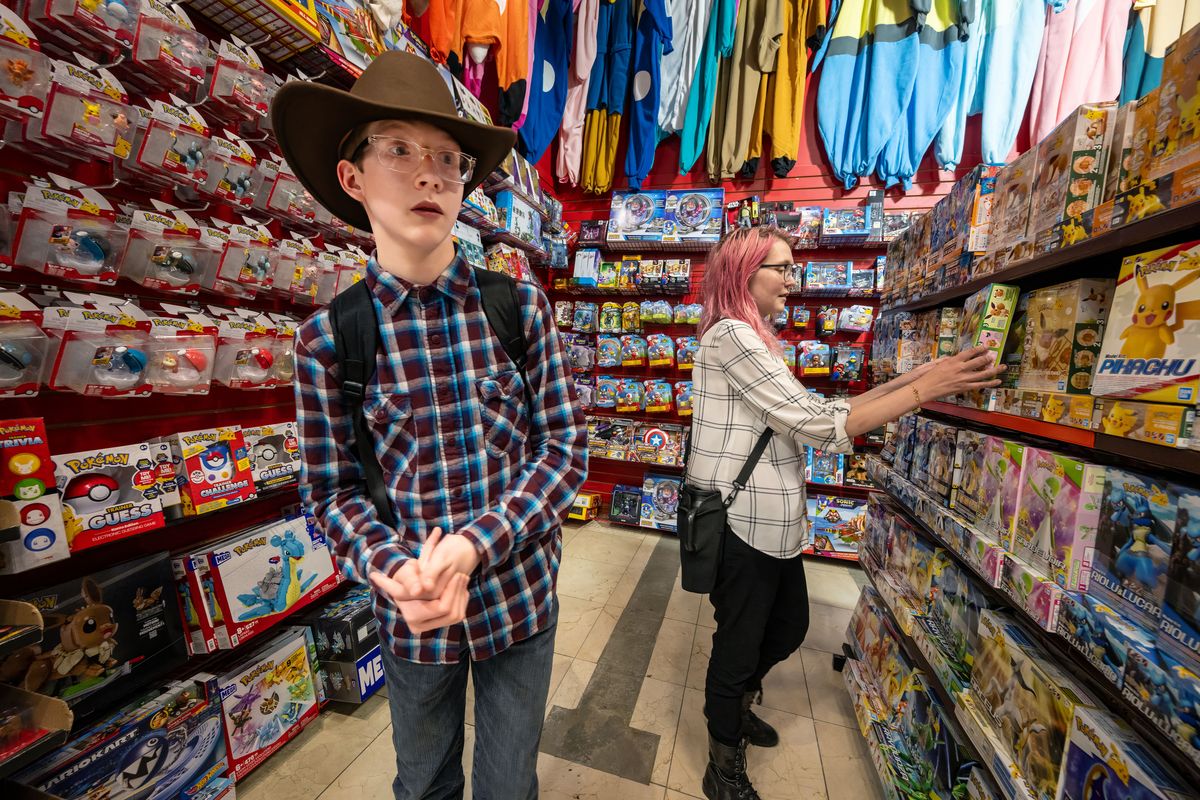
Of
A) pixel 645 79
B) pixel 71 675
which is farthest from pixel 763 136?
pixel 71 675

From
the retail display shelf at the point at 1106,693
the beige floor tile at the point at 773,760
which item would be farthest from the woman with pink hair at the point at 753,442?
the retail display shelf at the point at 1106,693

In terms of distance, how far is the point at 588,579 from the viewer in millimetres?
2934

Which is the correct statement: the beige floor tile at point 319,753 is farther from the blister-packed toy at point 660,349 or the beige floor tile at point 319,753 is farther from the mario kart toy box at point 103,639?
the blister-packed toy at point 660,349

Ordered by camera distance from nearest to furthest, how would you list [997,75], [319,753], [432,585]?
[432,585] → [319,753] → [997,75]

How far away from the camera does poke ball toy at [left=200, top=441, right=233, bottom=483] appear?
1392 mm

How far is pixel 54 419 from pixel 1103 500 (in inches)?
95.7

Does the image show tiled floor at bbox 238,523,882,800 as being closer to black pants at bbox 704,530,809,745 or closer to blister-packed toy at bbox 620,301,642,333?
black pants at bbox 704,530,809,745

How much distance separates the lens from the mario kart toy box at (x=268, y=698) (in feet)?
4.87

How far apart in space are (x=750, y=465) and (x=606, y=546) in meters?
2.39

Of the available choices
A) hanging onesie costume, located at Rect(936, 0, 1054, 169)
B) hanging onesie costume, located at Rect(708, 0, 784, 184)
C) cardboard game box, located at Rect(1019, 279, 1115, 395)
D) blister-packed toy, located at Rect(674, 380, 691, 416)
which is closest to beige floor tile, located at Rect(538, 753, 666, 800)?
cardboard game box, located at Rect(1019, 279, 1115, 395)

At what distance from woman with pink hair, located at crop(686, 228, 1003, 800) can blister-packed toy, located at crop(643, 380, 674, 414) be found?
209cm

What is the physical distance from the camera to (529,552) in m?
0.90

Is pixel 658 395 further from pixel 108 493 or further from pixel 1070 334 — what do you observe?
pixel 108 493

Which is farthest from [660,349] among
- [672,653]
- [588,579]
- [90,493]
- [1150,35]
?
[1150,35]
